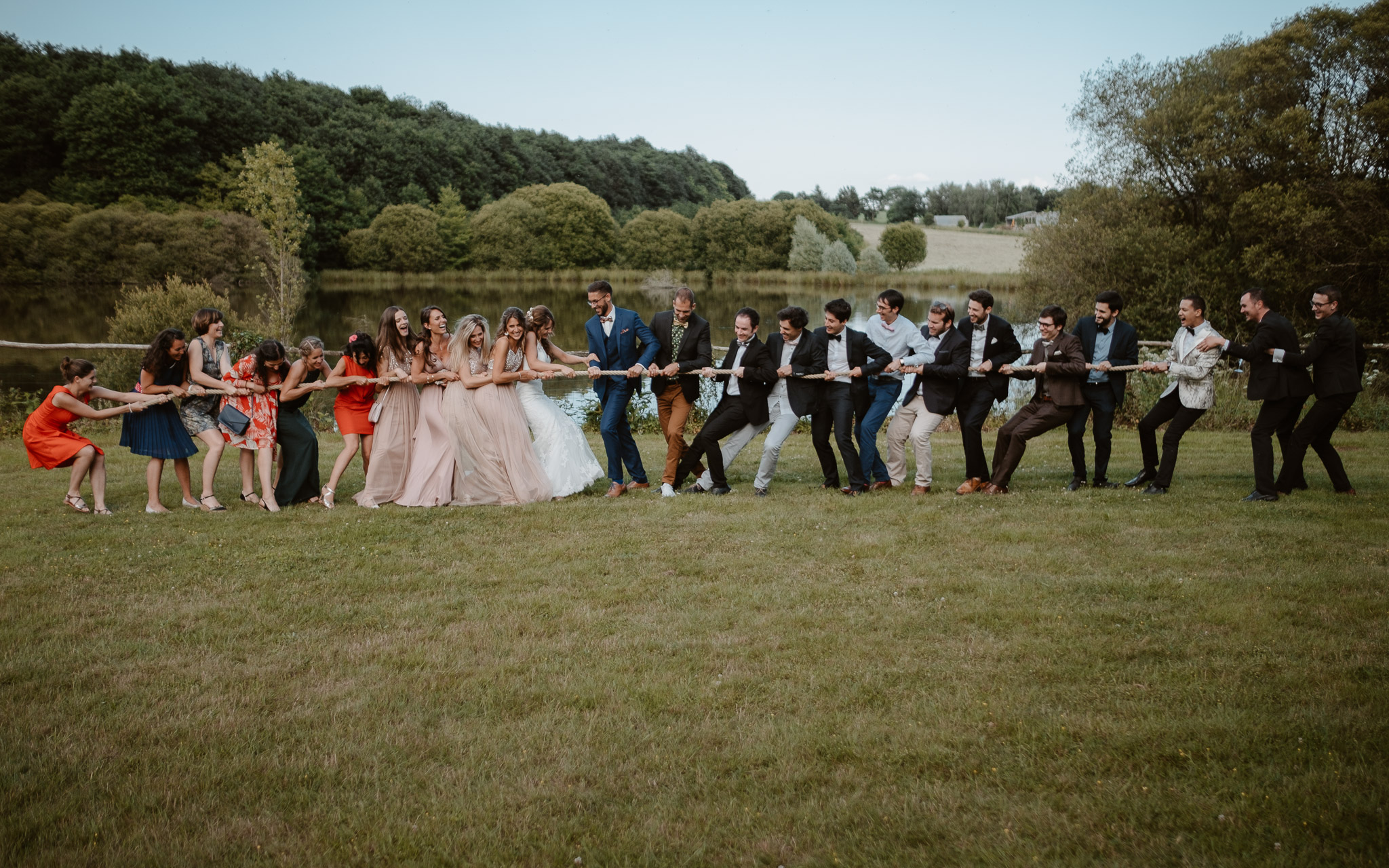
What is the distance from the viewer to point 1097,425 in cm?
1039

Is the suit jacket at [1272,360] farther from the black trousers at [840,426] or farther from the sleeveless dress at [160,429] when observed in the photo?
the sleeveless dress at [160,429]

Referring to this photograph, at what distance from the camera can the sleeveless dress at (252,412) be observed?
1016 centimetres

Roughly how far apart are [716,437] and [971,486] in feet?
10.2

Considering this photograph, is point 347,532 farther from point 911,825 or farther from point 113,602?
point 911,825

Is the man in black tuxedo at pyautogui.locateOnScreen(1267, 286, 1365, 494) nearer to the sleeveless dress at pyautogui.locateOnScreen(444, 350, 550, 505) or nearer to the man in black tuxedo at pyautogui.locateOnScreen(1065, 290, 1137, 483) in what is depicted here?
the man in black tuxedo at pyautogui.locateOnScreen(1065, 290, 1137, 483)

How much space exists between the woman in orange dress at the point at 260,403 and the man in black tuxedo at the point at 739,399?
15.5ft

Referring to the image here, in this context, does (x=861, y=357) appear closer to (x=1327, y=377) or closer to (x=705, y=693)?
(x=1327, y=377)

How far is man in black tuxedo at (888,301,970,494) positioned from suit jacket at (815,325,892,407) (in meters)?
0.33

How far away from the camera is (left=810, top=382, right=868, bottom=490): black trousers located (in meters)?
10.5

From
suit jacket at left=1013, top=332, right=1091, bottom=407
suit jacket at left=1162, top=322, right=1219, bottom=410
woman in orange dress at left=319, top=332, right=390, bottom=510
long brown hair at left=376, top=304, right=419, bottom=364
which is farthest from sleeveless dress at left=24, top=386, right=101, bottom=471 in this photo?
suit jacket at left=1162, top=322, right=1219, bottom=410

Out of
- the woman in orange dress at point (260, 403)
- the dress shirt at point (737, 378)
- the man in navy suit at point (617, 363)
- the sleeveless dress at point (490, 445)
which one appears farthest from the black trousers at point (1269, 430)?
the woman in orange dress at point (260, 403)

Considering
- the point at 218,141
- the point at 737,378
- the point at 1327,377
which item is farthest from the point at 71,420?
the point at 218,141

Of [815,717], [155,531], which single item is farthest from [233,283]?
[815,717]

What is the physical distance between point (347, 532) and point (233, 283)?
45.9 metres
